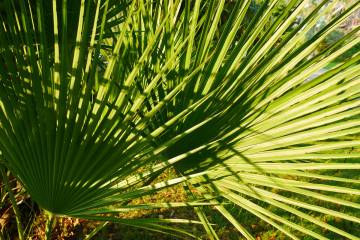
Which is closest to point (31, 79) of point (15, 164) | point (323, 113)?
point (15, 164)

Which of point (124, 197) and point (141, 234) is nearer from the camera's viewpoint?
point (124, 197)

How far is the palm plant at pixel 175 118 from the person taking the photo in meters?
0.96

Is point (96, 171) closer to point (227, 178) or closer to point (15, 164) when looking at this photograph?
point (15, 164)

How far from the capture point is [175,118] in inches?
37.5

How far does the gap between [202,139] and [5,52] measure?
2.32 feet

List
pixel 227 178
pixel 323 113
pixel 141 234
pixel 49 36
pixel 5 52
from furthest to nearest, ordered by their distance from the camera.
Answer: pixel 141 234
pixel 49 36
pixel 227 178
pixel 323 113
pixel 5 52

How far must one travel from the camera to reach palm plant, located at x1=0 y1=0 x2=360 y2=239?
958 millimetres

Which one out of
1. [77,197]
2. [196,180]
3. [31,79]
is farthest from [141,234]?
[31,79]

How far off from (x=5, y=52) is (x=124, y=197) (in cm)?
52

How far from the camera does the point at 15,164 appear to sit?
99 cm

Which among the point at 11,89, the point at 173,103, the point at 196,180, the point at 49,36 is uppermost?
the point at 49,36

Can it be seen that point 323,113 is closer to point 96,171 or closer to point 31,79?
point 96,171

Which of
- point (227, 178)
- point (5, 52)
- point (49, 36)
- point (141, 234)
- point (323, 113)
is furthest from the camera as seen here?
point (141, 234)

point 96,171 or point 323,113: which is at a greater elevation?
point 323,113
